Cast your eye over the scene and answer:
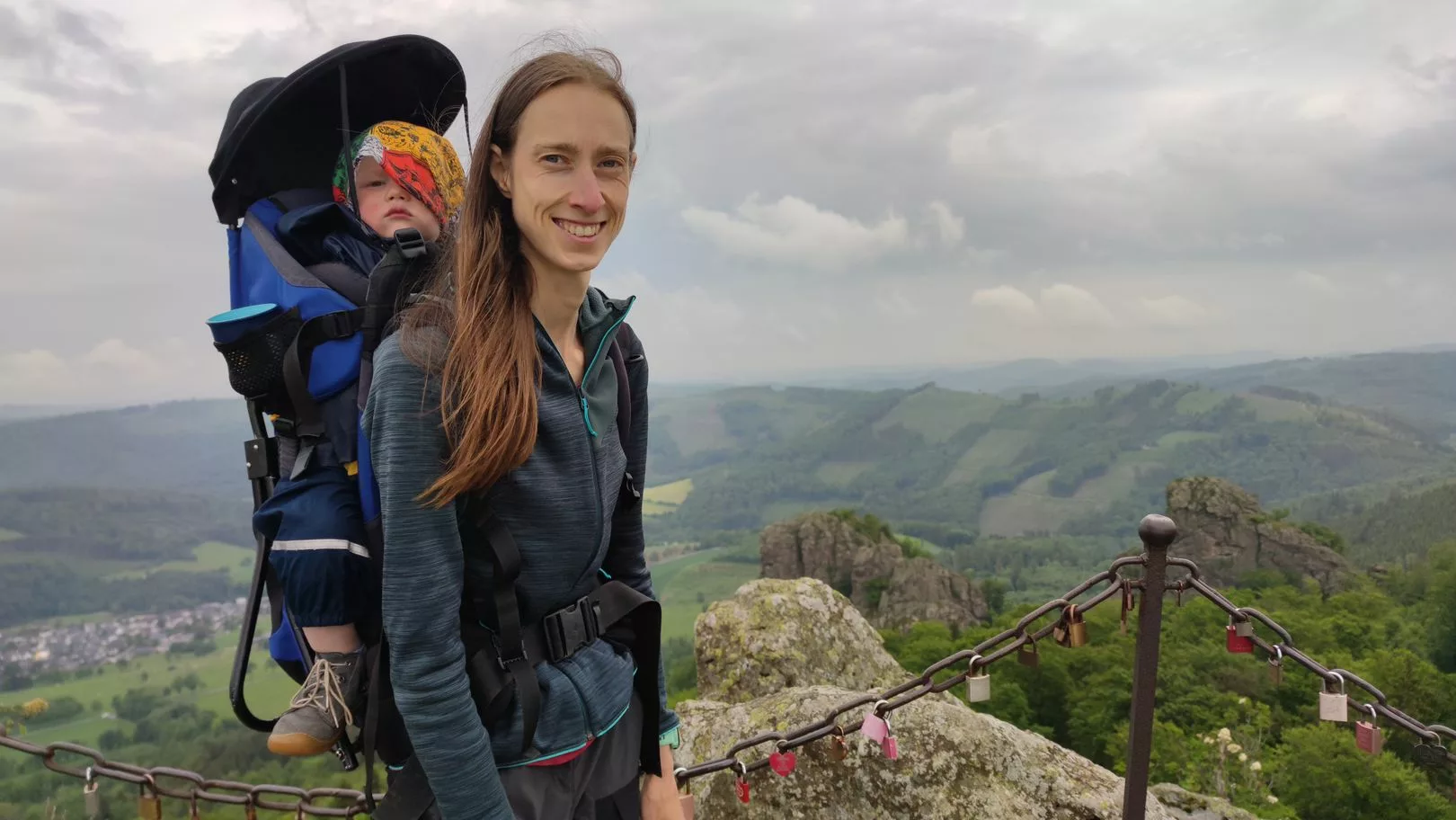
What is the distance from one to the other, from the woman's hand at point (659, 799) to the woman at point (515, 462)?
223 mm

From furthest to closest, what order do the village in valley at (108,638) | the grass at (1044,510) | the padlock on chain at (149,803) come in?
1. the grass at (1044,510)
2. the village in valley at (108,638)
3. the padlock on chain at (149,803)

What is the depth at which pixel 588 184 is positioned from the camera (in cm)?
188

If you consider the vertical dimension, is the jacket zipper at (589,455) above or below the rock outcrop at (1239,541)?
above

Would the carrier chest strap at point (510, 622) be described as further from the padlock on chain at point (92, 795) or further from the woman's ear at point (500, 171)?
the padlock on chain at point (92, 795)

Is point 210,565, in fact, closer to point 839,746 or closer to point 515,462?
point 839,746

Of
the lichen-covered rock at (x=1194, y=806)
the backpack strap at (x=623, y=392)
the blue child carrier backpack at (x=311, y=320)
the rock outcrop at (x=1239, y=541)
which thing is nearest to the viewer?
the blue child carrier backpack at (x=311, y=320)

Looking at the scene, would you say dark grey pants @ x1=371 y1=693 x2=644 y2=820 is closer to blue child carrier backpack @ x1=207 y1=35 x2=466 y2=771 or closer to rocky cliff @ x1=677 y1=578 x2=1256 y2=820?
blue child carrier backpack @ x1=207 y1=35 x2=466 y2=771

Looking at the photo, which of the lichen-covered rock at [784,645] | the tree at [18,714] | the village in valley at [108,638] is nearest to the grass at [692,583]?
the village in valley at [108,638]

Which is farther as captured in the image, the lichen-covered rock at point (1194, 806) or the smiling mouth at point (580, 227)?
the lichen-covered rock at point (1194, 806)

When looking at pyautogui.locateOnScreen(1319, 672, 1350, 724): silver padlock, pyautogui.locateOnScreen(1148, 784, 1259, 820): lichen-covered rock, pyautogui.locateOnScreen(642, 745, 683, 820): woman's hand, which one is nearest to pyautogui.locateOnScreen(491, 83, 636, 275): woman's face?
pyautogui.locateOnScreen(642, 745, 683, 820): woman's hand

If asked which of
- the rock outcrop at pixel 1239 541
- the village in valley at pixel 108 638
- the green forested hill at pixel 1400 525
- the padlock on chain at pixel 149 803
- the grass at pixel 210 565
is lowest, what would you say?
the village in valley at pixel 108 638

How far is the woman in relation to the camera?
5.48ft

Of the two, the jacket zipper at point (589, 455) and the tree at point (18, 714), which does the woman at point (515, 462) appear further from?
the tree at point (18, 714)

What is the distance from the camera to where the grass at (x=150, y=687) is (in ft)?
306
